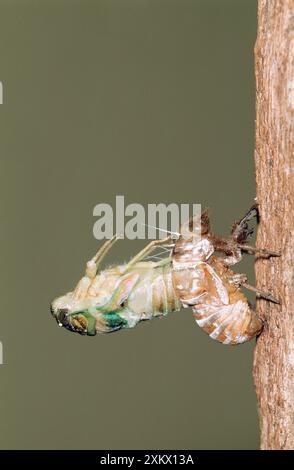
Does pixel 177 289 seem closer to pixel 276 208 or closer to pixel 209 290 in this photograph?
pixel 209 290

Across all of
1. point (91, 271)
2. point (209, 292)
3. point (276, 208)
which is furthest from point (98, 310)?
point (276, 208)

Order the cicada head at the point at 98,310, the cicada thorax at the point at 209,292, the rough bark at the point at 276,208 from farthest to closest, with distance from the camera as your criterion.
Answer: the cicada head at the point at 98,310
the cicada thorax at the point at 209,292
the rough bark at the point at 276,208

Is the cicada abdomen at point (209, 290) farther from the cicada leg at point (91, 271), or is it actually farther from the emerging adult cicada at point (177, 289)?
the cicada leg at point (91, 271)

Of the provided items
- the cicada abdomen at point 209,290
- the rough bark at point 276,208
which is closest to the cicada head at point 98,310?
the cicada abdomen at point 209,290

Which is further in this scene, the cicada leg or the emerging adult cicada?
the cicada leg

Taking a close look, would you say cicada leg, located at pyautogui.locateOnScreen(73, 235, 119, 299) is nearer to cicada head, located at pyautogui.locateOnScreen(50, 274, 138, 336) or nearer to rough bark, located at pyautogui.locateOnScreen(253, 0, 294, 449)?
cicada head, located at pyautogui.locateOnScreen(50, 274, 138, 336)

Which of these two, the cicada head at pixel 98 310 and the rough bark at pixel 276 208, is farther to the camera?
the cicada head at pixel 98 310

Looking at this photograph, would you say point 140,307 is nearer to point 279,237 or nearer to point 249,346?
point 279,237

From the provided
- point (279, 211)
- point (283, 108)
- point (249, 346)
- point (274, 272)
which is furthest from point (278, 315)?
point (249, 346)

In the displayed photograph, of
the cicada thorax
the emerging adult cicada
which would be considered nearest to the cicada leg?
the emerging adult cicada
